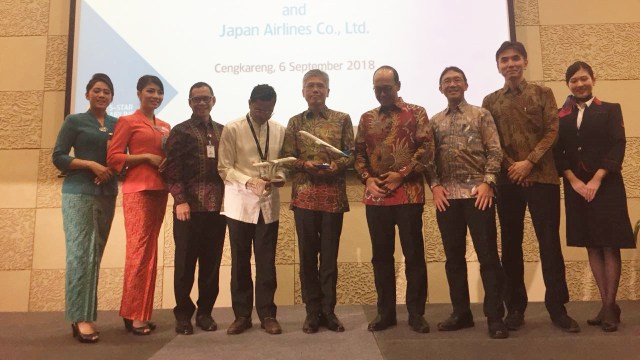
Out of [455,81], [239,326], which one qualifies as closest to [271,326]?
[239,326]

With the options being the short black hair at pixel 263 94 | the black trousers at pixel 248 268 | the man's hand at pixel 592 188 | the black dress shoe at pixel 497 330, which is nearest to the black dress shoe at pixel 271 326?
the black trousers at pixel 248 268

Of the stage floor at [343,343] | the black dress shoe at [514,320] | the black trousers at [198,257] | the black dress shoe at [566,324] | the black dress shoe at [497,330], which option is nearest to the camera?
the stage floor at [343,343]

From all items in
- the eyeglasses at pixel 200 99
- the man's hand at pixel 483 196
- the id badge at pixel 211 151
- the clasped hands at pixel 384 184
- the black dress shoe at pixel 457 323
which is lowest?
the black dress shoe at pixel 457 323

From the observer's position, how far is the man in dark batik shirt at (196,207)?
2.38 metres

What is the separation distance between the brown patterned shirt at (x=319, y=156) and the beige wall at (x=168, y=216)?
46.0 inches

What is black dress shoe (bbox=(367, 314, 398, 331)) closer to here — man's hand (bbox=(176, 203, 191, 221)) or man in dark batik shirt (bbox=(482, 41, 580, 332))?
man in dark batik shirt (bbox=(482, 41, 580, 332))

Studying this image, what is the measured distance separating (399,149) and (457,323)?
37.9 inches

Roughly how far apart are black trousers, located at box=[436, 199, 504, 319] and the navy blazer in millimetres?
618

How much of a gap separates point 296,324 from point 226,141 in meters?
1.14

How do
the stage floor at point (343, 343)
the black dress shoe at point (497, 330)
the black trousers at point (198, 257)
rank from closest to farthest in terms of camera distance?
the stage floor at point (343, 343), the black dress shoe at point (497, 330), the black trousers at point (198, 257)

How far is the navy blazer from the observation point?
2346 millimetres

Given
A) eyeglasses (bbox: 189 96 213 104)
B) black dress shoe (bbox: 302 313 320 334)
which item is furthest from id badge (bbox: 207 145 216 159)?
black dress shoe (bbox: 302 313 320 334)

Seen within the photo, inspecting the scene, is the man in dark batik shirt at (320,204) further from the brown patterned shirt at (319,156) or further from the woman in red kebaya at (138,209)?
the woman in red kebaya at (138,209)

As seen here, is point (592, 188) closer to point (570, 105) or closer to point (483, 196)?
point (570, 105)
